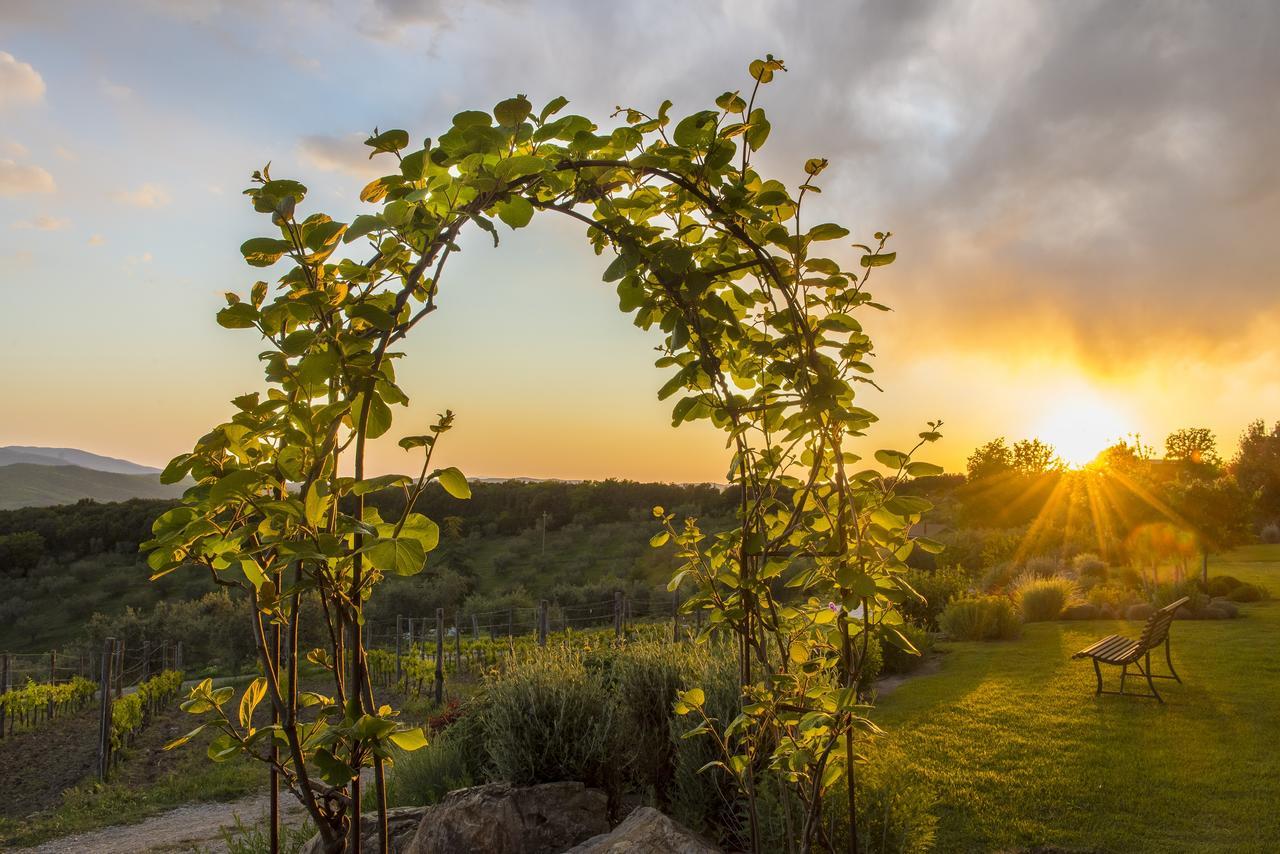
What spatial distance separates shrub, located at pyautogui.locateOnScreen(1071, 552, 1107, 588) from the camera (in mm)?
15727

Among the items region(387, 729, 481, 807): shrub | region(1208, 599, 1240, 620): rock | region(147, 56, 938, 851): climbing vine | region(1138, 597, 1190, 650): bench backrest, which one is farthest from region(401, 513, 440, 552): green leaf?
region(1208, 599, 1240, 620): rock

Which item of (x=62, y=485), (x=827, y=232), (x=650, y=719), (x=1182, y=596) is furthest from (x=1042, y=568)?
(x=62, y=485)

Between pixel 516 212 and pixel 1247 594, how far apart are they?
15.9 meters

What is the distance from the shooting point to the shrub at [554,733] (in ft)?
13.3

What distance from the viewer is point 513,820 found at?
345 cm

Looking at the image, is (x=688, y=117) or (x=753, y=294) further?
(x=753, y=294)

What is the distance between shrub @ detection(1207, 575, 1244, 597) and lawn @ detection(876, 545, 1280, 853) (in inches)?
170

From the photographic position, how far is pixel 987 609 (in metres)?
11.1

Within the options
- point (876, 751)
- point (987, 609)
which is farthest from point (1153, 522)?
point (876, 751)

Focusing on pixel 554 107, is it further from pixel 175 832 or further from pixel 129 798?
pixel 129 798

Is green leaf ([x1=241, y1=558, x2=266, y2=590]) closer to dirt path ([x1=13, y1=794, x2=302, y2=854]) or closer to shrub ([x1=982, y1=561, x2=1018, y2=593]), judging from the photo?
dirt path ([x1=13, y1=794, x2=302, y2=854])

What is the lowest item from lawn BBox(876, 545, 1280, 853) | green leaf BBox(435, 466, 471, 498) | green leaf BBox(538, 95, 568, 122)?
lawn BBox(876, 545, 1280, 853)

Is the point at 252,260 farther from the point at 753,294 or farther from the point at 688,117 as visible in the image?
the point at 753,294

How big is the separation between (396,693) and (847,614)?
14959 mm
